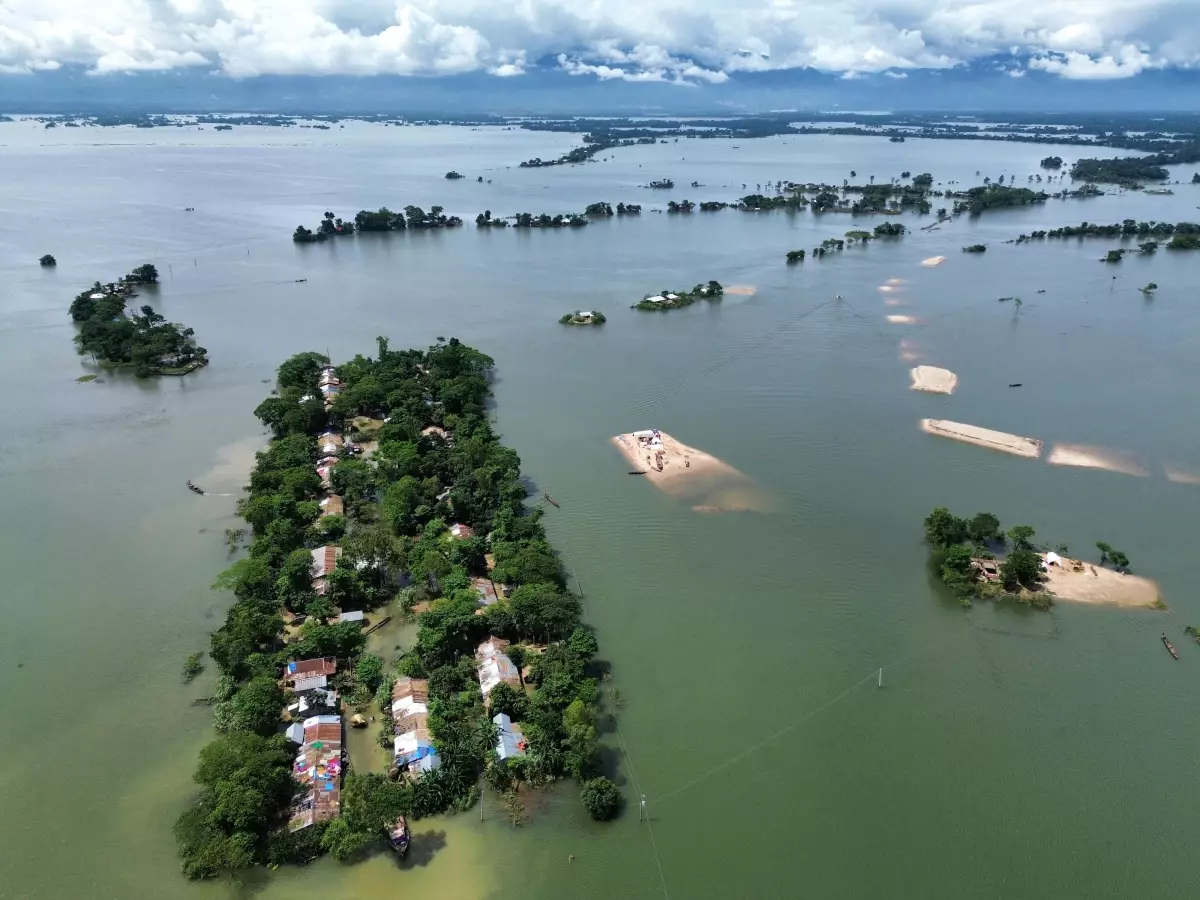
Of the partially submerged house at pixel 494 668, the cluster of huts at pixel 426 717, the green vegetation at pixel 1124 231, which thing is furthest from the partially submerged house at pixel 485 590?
the green vegetation at pixel 1124 231

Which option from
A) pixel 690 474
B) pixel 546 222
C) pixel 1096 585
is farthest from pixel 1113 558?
pixel 546 222

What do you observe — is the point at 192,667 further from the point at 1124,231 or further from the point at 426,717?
the point at 1124,231

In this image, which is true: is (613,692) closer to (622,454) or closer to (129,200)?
(622,454)

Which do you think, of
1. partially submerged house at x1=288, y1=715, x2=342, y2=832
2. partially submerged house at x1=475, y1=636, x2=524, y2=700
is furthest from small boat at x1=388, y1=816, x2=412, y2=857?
partially submerged house at x1=475, y1=636, x2=524, y2=700

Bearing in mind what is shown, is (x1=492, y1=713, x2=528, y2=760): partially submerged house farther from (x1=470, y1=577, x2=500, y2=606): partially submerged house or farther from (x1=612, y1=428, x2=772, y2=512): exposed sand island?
(x1=612, y1=428, x2=772, y2=512): exposed sand island

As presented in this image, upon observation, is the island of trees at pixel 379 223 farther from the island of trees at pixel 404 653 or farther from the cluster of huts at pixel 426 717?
the cluster of huts at pixel 426 717

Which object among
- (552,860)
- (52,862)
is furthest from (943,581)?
(52,862)
